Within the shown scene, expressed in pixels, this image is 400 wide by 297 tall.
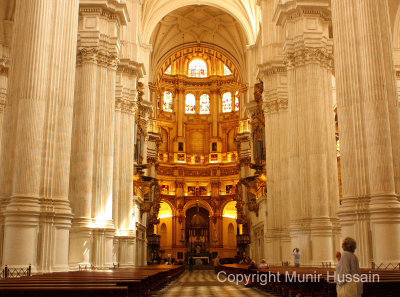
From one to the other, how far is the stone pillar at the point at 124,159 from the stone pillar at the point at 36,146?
12.1 m

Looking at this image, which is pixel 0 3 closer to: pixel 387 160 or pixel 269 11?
pixel 269 11

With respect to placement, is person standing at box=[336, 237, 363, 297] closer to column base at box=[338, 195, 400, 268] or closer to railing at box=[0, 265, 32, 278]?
column base at box=[338, 195, 400, 268]

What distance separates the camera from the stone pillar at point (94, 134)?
17844 millimetres

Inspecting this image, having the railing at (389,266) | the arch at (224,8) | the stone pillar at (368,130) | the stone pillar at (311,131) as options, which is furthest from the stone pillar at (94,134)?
the arch at (224,8)

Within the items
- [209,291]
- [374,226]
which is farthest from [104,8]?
[374,226]

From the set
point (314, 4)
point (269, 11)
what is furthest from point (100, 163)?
point (269, 11)

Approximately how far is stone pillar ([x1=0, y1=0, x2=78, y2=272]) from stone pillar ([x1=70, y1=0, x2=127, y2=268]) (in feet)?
16.1

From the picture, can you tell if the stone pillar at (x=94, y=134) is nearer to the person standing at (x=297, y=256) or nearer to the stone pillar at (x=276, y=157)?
the person standing at (x=297, y=256)

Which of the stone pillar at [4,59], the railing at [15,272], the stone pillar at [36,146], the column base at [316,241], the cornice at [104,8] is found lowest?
the railing at [15,272]

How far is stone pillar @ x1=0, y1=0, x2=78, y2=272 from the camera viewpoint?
451 inches

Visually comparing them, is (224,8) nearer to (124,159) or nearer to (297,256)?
(124,159)

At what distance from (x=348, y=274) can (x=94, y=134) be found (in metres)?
14.4

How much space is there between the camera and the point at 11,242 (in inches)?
441

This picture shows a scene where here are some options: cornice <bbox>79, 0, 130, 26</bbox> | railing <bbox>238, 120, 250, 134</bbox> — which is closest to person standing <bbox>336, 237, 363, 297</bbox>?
cornice <bbox>79, 0, 130, 26</bbox>
